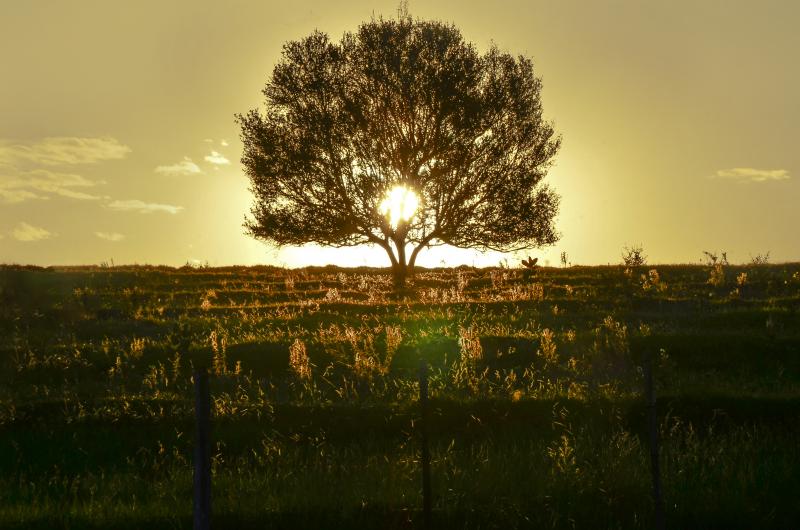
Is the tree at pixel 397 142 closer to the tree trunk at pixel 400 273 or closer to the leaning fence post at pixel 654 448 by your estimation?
the tree trunk at pixel 400 273

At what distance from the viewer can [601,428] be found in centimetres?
1166

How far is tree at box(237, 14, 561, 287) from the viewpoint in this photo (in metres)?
37.3

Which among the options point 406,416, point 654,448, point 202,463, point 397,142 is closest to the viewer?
point 202,463

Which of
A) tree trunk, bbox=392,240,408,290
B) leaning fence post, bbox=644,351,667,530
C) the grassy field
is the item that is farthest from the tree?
leaning fence post, bbox=644,351,667,530

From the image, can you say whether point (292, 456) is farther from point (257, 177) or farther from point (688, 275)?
point (257, 177)

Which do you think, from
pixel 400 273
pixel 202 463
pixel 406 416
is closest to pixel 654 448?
pixel 202 463

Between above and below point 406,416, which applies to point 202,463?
above

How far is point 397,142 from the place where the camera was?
37.8m

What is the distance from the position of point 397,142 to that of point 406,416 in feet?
89.0

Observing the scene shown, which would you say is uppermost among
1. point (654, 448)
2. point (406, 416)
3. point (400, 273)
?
point (400, 273)

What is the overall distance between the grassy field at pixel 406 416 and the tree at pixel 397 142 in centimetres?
1399

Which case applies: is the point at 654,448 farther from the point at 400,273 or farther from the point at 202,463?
the point at 400,273

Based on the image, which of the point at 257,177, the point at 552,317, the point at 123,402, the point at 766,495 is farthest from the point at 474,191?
the point at 766,495

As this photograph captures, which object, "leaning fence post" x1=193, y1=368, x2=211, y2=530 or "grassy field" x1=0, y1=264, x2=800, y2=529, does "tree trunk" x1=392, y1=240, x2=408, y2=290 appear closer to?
"grassy field" x1=0, y1=264, x2=800, y2=529
